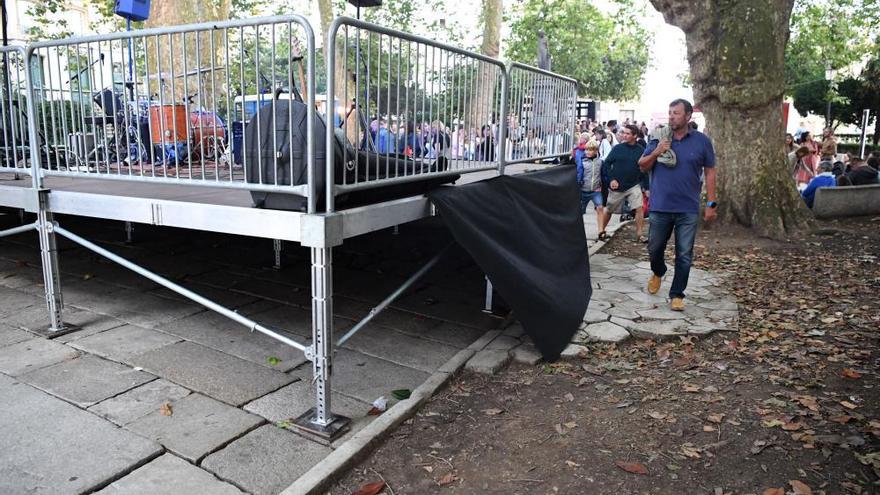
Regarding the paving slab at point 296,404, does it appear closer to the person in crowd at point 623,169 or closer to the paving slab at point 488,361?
the paving slab at point 488,361

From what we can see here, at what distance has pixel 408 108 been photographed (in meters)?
4.21

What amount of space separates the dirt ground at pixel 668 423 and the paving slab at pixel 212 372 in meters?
1.07

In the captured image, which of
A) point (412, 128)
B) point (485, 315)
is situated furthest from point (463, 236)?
point (485, 315)

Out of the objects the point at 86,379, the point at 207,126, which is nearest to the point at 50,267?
the point at 86,379

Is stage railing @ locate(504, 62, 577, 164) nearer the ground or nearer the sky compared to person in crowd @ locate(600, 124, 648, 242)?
nearer the sky

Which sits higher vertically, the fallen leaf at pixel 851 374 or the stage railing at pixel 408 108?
the stage railing at pixel 408 108

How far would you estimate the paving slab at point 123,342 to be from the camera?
4.55 m

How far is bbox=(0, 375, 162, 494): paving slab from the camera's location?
2967 millimetres

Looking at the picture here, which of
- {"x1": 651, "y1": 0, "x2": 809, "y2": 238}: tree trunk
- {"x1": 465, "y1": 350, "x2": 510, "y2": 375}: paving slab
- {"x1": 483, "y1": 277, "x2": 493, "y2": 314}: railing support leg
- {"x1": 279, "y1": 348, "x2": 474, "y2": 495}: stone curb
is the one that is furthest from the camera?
{"x1": 651, "y1": 0, "x2": 809, "y2": 238}: tree trunk

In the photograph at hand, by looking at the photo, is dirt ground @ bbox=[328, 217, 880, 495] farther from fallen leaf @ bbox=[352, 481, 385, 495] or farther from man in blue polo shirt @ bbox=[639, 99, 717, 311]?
man in blue polo shirt @ bbox=[639, 99, 717, 311]

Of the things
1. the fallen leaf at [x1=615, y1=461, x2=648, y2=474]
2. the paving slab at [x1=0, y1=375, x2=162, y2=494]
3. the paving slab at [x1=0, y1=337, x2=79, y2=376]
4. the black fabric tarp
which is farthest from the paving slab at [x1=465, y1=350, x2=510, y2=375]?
the paving slab at [x1=0, y1=337, x2=79, y2=376]

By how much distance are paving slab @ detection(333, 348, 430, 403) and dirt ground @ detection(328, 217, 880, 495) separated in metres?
0.31

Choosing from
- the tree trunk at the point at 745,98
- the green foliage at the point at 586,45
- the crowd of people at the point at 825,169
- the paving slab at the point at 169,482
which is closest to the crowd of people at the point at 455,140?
the paving slab at the point at 169,482

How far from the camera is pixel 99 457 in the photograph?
10.5ft
